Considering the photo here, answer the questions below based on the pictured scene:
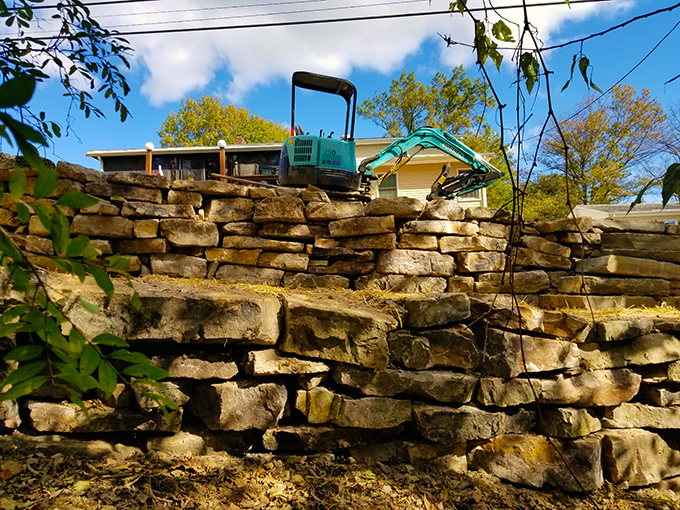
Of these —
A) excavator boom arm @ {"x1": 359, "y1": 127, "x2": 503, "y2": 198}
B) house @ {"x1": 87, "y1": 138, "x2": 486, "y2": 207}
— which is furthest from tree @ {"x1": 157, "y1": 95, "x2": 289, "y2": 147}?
excavator boom arm @ {"x1": 359, "y1": 127, "x2": 503, "y2": 198}

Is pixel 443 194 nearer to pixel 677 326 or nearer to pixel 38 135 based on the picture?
pixel 677 326

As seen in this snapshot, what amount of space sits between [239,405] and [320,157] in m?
3.59

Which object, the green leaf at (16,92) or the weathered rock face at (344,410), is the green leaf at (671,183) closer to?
the green leaf at (16,92)

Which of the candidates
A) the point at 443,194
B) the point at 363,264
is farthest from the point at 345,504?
the point at 443,194

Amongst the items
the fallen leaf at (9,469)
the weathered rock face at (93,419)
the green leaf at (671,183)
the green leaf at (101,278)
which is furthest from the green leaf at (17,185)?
the fallen leaf at (9,469)

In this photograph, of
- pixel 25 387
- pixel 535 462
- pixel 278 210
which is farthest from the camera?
pixel 278 210

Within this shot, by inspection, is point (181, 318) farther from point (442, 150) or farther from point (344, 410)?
point (442, 150)

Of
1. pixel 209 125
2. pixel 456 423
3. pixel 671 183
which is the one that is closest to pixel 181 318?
pixel 456 423

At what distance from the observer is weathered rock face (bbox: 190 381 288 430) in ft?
8.86

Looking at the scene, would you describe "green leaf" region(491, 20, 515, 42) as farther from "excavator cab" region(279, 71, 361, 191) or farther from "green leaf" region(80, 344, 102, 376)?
"excavator cab" region(279, 71, 361, 191)

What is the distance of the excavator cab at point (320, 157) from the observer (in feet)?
18.0

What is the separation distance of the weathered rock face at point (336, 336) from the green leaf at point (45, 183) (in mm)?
2245

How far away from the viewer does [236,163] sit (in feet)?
44.3

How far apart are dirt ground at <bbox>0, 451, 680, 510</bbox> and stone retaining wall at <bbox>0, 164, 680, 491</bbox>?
13 centimetres
